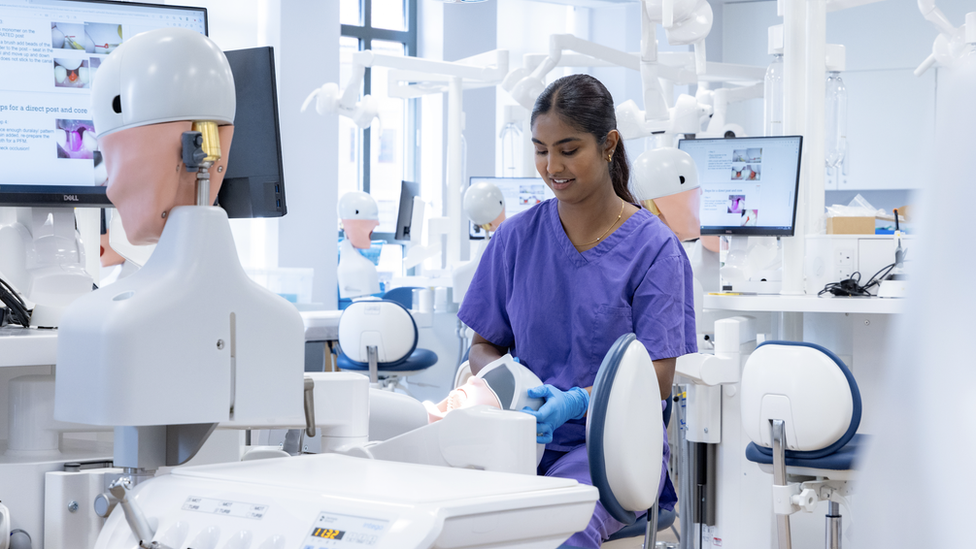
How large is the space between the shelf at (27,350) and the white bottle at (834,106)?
10.9 ft

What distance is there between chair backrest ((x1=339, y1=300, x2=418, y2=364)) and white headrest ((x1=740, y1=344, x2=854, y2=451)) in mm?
2403

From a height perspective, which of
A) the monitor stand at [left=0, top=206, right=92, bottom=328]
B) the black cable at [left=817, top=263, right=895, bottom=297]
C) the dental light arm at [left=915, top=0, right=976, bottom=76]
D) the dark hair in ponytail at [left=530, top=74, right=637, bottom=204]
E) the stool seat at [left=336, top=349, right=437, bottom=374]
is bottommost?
the stool seat at [left=336, top=349, right=437, bottom=374]

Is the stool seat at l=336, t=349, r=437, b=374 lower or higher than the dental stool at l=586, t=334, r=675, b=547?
lower

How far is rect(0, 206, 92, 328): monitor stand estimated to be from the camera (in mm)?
1226

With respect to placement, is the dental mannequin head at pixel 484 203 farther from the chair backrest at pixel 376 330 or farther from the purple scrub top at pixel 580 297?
the purple scrub top at pixel 580 297

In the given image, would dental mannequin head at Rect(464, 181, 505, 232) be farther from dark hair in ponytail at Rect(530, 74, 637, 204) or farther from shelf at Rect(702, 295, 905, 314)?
dark hair in ponytail at Rect(530, 74, 637, 204)

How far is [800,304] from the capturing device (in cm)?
290

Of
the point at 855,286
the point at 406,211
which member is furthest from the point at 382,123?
the point at 855,286

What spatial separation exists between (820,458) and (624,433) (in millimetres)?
1388

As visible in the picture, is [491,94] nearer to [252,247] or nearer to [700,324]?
[252,247]

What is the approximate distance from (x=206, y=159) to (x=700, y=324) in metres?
2.25

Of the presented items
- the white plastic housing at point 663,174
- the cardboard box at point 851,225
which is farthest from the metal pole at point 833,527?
the cardboard box at point 851,225

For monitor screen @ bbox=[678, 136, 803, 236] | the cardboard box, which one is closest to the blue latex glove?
monitor screen @ bbox=[678, 136, 803, 236]

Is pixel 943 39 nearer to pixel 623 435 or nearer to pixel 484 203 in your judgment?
pixel 484 203
